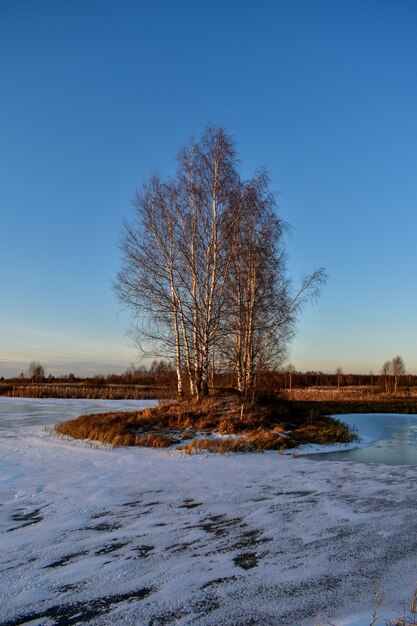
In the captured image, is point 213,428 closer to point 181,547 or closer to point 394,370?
point 181,547

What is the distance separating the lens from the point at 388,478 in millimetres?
7324

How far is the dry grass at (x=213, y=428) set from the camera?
10719mm

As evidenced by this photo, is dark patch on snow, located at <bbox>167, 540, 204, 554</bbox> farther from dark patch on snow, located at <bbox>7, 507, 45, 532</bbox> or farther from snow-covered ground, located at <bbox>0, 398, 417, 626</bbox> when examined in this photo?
dark patch on snow, located at <bbox>7, 507, 45, 532</bbox>

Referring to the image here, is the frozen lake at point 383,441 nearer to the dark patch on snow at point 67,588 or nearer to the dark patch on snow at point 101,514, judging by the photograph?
the dark patch on snow at point 101,514

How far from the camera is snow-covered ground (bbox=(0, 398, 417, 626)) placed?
3.13 meters

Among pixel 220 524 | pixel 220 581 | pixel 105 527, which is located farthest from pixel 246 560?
pixel 105 527

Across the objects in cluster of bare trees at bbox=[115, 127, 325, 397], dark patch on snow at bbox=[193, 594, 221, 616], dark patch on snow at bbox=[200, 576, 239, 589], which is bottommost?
dark patch on snow at bbox=[200, 576, 239, 589]

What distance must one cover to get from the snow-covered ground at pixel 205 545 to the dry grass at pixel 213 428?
8.32 ft

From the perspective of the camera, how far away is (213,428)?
12.0 metres

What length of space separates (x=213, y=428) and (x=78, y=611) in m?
8.96

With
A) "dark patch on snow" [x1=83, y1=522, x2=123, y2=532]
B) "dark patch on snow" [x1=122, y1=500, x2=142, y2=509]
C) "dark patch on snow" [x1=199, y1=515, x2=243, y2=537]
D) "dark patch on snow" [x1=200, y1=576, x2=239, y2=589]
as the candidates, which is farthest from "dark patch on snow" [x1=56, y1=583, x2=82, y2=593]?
"dark patch on snow" [x1=122, y1=500, x2=142, y2=509]

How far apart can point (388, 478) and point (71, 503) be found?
4.74 meters

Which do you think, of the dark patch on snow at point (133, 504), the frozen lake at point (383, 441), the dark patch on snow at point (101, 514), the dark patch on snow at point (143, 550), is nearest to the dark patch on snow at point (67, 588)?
the dark patch on snow at point (143, 550)

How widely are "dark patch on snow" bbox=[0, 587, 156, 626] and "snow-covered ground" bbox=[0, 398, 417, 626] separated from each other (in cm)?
1
